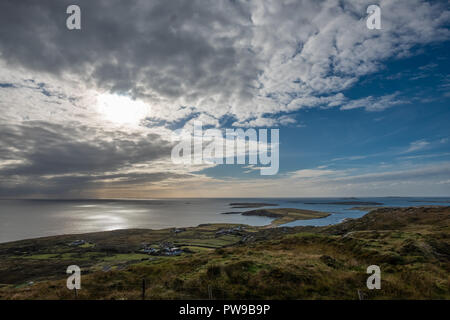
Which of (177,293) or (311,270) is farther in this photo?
(311,270)

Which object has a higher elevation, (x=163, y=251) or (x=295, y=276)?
(x=295, y=276)

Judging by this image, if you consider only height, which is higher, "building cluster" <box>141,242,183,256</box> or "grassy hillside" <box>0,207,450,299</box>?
"grassy hillside" <box>0,207,450,299</box>

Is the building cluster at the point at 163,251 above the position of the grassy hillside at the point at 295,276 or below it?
below

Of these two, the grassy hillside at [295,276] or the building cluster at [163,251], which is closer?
the grassy hillside at [295,276]

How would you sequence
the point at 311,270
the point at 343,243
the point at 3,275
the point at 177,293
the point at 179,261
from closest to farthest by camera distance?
A: the point at 177,293 < the point at 311,270 < the point at 179,261 < the point at 343,243 < the point at 3,275

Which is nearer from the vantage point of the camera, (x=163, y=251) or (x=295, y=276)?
(x=295, y=276)

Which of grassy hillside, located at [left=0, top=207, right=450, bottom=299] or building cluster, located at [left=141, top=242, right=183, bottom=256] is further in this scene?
building cluster, located at [left=141, top=242, right=183, bottom=256]
